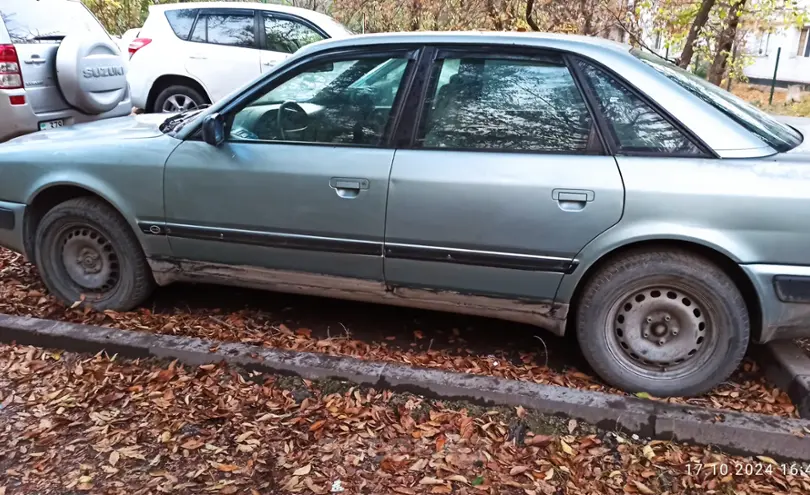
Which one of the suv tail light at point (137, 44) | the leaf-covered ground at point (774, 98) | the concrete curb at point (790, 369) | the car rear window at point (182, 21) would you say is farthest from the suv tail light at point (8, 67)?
the leaf-covered ground at point (774, 98)

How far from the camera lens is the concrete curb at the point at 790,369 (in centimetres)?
298

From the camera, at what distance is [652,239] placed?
2.93m

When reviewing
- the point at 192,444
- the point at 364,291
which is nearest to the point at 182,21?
the point at 364,291

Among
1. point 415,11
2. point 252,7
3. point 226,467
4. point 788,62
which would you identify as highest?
point 415,11

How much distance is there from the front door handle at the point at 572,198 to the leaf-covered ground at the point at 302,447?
3.23 feet

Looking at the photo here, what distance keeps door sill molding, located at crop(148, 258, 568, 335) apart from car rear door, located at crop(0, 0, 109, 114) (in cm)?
354

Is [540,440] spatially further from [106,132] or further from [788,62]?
[788,62]

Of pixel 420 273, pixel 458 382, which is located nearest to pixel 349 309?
pixel 420 273

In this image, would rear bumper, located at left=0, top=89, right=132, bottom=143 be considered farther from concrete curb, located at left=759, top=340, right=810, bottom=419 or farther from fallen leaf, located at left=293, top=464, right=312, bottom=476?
concrete curb, located at left=759, top=340, right=810, bottom=419

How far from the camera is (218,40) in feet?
26.2

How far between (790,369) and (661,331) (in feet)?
2.26

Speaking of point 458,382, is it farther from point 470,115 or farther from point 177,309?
point 177,309

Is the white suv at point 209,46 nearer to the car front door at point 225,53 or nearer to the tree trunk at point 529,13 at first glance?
the car front door at point 225,53

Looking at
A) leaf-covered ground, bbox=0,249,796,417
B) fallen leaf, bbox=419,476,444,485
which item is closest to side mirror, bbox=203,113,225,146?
leaf-covered ground, bbox=0,249,796,417
